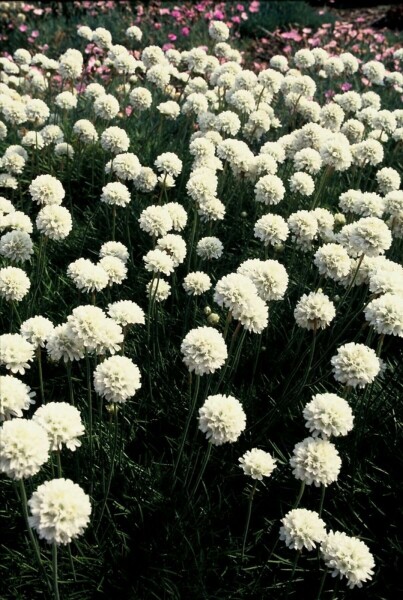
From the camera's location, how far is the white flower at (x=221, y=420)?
8.87ft

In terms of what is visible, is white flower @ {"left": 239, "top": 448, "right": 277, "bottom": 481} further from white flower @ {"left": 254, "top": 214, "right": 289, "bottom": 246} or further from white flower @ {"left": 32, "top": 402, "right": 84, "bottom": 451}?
white flower @ {"left": 254, "top": 214, "right": 289, "bottom": 246}

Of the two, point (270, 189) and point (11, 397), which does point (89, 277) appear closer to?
point (11, 397)

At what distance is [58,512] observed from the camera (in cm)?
223

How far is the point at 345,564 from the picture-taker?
2.59m

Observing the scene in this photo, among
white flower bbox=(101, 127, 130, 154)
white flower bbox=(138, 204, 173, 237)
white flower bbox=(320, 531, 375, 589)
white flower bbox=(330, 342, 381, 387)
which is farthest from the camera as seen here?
white flower bbox=(101, 127, 130, 154)

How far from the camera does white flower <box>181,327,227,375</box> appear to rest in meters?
2.85

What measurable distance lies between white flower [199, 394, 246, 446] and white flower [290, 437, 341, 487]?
27 centimetres

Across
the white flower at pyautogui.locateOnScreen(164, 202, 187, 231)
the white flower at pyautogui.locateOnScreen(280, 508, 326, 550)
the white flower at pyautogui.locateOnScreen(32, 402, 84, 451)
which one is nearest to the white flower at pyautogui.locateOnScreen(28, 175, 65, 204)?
the white flower at pyautogui.locateOnScreen(164, 202, 187, 231)

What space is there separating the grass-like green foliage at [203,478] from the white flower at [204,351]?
58cm

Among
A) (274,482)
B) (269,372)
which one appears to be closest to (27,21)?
(269,372)

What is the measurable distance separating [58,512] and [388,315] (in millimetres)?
1726

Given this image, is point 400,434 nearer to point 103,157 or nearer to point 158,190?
point 158,190

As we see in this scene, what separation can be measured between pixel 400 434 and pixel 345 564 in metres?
1.28

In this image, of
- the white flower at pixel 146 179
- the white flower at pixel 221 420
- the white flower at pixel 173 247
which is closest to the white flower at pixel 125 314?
the white flower at pixel 173 247
